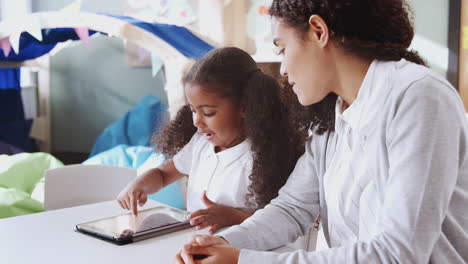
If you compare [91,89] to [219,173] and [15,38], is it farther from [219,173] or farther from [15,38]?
[219,173]

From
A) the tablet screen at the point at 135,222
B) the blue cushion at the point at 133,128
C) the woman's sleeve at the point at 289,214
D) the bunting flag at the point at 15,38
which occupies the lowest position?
the blue cushion at the point at 133,128

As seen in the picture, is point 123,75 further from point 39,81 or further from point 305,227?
point 305,227

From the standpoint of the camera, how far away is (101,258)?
91cm

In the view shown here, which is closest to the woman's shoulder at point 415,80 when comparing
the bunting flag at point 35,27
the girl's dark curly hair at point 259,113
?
the girl's dark curly hair at point 259,113

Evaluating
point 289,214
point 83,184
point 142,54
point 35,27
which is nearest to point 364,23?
point 289,214

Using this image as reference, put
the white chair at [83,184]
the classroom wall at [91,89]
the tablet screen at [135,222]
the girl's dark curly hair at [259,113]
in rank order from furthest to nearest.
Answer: the classroom wall at [91,89] < the white chair at [83,184] < the girl's dark curly hair at [259,113] < the tablet screen at [135,222]

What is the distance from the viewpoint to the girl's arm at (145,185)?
125 centimetres

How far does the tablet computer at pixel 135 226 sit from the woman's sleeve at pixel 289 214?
0.19m

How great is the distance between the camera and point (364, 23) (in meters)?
0.80

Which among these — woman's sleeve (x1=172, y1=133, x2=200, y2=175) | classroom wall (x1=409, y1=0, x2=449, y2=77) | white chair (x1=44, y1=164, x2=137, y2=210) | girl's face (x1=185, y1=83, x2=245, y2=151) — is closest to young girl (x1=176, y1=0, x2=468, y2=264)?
girl's face (x1=185, y1=83, x2=245, y2=151)

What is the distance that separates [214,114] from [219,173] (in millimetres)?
143

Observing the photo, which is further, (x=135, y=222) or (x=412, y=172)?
(x=135, y=222)

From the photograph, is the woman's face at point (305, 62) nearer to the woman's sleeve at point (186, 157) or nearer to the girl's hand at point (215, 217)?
Result: the girl's hand at point (215, 217)

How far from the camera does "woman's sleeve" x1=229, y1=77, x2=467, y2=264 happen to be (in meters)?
0.66
